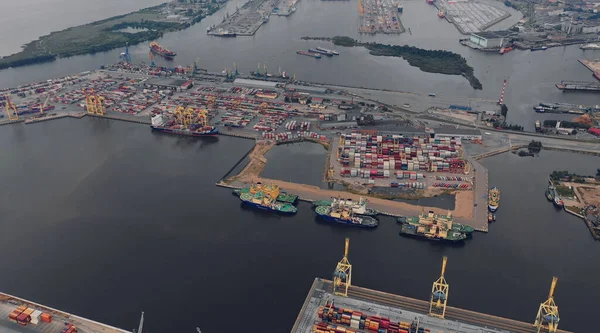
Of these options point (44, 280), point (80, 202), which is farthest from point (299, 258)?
point (80, 202)

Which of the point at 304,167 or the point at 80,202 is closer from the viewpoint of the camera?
the point at 80,202

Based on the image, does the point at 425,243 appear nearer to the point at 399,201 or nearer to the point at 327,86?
the point at 399,201

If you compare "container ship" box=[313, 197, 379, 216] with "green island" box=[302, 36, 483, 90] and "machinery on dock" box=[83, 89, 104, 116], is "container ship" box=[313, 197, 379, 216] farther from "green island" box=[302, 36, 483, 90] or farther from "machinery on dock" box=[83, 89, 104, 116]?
"green island" box=[302, 36, 483, 90]

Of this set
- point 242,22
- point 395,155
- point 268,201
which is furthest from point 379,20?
point 268,201

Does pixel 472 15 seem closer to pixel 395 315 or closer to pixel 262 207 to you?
pixel 262 207

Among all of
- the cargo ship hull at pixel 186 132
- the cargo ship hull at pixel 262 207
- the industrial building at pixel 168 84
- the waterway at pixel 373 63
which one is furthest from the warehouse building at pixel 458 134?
the industrial building at pixel 168 84

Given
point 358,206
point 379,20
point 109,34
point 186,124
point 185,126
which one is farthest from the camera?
point 379,20

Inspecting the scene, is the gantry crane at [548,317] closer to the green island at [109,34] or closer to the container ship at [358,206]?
the container ship at [358,206]
